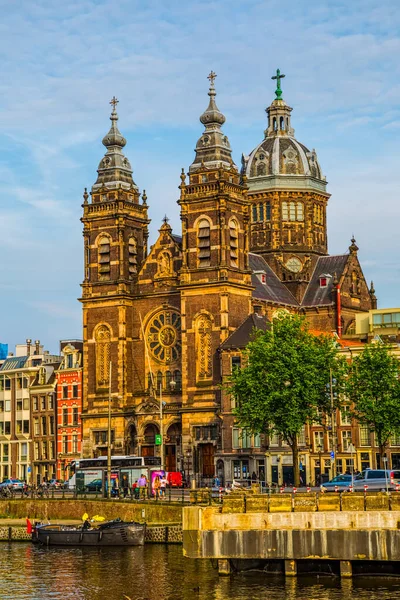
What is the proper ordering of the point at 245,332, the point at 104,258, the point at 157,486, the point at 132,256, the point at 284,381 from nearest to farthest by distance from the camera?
the point at 157,486, the point at 284,381, the point at 245,332, the point at 104,258, the point at 132,256

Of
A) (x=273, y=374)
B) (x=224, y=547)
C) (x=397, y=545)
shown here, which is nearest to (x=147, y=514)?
(x=273, y=374)

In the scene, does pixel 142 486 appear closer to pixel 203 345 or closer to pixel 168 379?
pixel 203 345

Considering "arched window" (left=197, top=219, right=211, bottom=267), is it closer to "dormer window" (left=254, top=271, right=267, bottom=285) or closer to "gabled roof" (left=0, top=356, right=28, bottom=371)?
"dormer window" (left=254, top=271, right=267, bottom=285)

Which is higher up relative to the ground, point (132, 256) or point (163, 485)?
point (132, 256)

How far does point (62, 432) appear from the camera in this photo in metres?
137

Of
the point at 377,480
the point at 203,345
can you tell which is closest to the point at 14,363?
the point at 203,345

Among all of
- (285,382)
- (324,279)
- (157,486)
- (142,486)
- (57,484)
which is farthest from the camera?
(324,279)

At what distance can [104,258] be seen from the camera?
13162 cm

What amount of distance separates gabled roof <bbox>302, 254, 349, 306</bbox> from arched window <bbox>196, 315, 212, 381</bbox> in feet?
67.5

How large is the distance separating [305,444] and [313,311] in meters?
21.9

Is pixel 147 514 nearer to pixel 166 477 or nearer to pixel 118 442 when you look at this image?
pixel 166 477

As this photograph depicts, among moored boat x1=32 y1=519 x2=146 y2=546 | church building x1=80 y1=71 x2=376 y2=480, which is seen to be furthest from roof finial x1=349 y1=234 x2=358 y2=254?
moored boat x1=32 y1=519 x2=146 y2=546

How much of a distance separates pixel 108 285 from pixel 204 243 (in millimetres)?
12318

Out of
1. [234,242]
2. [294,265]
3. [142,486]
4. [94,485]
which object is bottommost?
[142,486]
